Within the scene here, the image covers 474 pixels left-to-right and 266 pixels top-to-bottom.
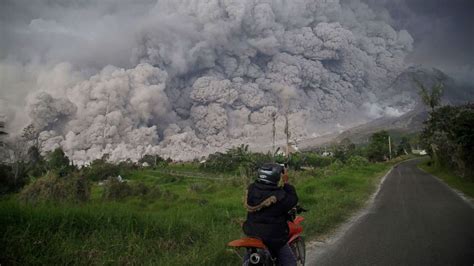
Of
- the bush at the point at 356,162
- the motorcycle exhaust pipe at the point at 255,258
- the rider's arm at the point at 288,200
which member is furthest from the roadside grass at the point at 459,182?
the motorcycle exhaust pipe at the point at 255,258

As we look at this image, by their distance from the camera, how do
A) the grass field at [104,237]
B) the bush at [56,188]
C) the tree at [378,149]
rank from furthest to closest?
the tree at [378,149] → the bush at [56,188] → the grass field at [104,237]

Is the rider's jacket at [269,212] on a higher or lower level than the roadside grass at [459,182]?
higher

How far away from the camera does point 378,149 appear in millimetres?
77188

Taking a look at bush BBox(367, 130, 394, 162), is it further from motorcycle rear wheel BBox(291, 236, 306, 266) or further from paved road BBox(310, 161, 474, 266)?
motorcycle rear wheel BBox(291, 236, 306, 266)

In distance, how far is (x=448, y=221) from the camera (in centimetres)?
944

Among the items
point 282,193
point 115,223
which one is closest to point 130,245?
point 115,223

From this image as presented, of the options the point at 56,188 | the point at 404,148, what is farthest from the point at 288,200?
the point at 404,148

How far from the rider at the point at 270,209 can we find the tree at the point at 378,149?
77233mm

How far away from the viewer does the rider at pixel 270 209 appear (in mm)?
4137

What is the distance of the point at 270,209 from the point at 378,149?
78872mm

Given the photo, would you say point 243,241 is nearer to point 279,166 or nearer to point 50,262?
point 279,166

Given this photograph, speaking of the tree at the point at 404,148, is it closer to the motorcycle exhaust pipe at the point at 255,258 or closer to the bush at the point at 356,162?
the bush at the point at 356,162

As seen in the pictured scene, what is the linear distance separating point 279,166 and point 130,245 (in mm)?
3270

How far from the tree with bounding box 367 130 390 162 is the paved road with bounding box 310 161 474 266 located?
68527mm
